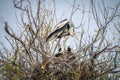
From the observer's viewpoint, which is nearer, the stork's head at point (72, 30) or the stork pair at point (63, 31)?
the stork pair at point (63, 31)

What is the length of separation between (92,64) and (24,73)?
1.07 meters

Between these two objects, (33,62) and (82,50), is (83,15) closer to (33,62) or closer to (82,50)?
(82,50)

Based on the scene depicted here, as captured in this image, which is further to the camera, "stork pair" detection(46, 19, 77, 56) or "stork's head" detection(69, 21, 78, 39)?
"stork's head" detection(69, 21, 78, 39)

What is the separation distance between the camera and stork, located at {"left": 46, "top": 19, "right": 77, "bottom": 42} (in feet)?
14.6

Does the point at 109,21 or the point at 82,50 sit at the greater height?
the point at 109,21

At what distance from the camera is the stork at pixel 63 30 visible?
14.6ft

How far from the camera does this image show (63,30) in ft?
15.0

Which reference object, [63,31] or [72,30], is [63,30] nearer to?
[63,31]

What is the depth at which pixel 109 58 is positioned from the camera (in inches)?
160

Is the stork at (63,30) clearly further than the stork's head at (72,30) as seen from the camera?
No

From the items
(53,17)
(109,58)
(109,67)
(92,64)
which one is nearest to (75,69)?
(92,64)

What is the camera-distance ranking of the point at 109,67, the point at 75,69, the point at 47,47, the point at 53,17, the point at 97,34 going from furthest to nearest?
the point at 53,17, the point at 47,47, the point at 97,34, the point at 109,67, the point at 75,69

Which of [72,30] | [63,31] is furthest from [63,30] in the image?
[72,30]

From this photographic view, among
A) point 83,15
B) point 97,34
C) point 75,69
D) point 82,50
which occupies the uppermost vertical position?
point 83,15
